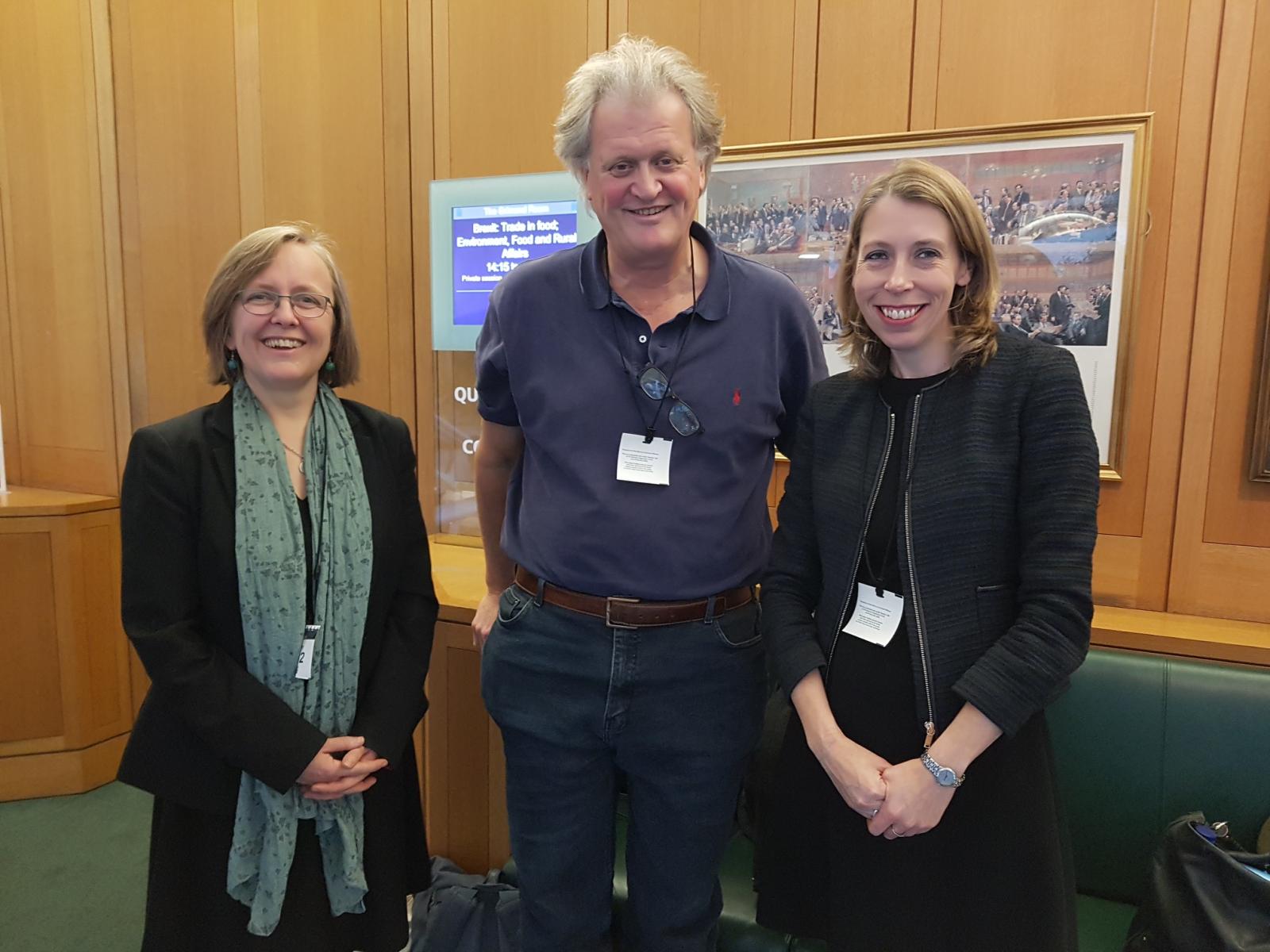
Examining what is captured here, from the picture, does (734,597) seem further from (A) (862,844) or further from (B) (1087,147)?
(B) (1087,147)

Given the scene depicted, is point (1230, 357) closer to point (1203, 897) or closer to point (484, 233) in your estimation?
point (1203, 897)

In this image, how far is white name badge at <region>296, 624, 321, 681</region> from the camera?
4.81ft

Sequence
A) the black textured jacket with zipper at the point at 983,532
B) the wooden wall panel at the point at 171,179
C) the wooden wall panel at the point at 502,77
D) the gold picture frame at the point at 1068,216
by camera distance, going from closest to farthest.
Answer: the black textured jacket with zipper at the point at 983,532, the gold picture frame at the point at 1068,216, the wooden wall panel at the point at 502,77, the wooden wall panel at the point at 171,179

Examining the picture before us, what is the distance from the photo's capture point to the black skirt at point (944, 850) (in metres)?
1.12

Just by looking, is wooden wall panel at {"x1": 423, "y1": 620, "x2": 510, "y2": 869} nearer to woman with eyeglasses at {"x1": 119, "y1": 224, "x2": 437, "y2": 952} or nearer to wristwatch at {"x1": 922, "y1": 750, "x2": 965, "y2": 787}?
woman with eyeglasses at {"x1": 119, "y1": 224, "x2": 437, "y2": 952}

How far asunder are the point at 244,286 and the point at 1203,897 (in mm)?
1910

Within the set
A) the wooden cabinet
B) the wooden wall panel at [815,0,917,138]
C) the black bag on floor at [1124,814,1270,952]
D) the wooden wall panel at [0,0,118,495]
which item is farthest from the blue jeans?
the wooden wall panel at [0,0,118,495]

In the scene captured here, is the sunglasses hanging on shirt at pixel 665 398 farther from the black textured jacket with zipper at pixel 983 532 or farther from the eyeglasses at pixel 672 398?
the black textured jacket with zipper at pixel 983 532

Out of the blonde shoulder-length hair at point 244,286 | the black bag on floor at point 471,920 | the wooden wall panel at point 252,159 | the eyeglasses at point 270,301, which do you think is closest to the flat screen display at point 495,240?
the wooden wall panel at point 252,159

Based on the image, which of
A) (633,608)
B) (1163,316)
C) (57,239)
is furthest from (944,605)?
(57,239)

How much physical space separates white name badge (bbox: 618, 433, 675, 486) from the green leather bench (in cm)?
96

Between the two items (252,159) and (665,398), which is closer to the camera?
(665,398)

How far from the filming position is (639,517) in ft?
4.39

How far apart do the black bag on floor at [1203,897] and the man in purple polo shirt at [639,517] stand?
0.74 m
